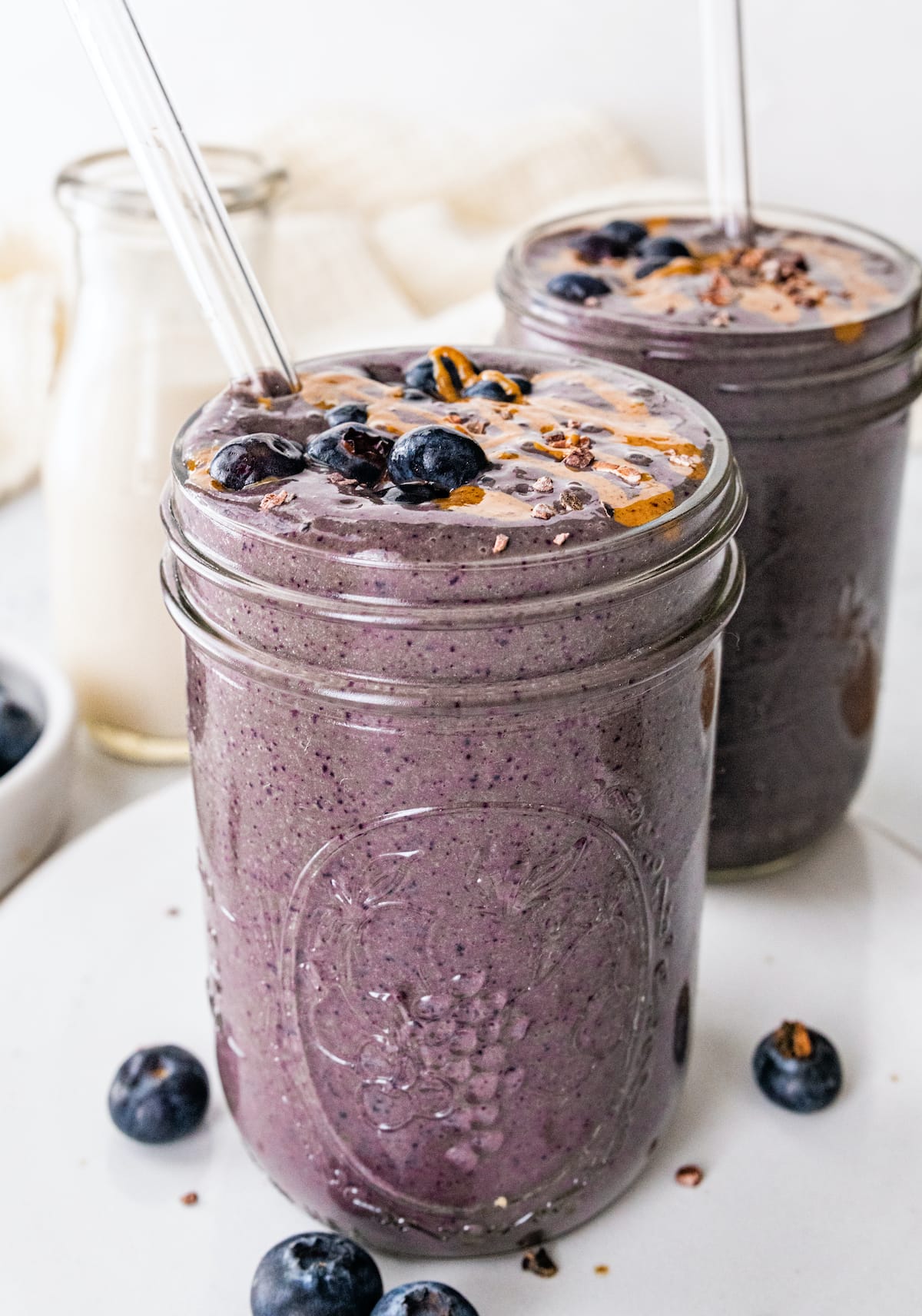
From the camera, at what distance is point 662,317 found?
1063 mm

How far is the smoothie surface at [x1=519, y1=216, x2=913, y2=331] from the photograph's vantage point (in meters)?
1.07

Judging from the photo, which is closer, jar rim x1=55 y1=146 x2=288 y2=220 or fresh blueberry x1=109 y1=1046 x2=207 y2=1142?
fresh blueberry x1=109 y1=1046 x2=207 y2=1142

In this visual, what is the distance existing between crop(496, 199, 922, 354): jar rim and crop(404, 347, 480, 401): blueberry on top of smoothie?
0.17 meters

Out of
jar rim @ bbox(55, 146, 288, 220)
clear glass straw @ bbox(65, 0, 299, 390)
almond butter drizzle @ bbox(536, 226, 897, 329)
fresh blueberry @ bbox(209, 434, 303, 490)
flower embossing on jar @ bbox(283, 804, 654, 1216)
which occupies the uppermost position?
clear glass straw @ bbox(65, 0, 299, 390)

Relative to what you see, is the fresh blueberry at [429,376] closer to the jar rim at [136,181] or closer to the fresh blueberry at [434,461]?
the fresh blueberry at [434,461]

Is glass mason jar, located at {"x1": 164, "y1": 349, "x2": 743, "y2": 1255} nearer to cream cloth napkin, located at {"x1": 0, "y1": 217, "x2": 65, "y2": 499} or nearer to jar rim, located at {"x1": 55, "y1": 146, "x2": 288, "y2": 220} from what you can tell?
jar rim, located at {"x1": 55, "y1": 146, "x2": 288, "y2": 220}

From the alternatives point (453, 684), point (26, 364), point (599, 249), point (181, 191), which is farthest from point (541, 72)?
point (453, 684)

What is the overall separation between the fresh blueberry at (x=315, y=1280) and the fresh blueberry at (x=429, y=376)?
→ 506 mm

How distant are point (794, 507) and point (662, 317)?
0.55 ft

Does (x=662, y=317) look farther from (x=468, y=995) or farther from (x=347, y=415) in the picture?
(x=468, y=995)

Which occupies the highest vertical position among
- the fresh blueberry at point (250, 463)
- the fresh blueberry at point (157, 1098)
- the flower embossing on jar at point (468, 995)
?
the fresh blueberry at point (250, 463)

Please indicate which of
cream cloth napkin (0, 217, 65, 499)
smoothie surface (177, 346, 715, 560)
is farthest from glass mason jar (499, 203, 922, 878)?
cream cloth napkin (0, 217, 65, 499)

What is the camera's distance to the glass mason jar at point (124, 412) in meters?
1.40

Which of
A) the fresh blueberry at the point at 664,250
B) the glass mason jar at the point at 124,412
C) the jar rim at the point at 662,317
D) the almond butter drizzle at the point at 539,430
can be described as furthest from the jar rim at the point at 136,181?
the almond butter drizzle at the point at 539,430
